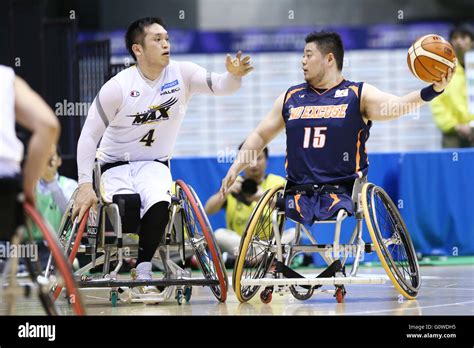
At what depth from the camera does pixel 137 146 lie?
6.98 metres

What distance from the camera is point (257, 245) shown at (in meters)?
6.79

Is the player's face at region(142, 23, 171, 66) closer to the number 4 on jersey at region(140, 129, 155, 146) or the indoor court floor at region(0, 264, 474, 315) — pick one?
the number 4 on jersey at region(140, 129, 155, 146)

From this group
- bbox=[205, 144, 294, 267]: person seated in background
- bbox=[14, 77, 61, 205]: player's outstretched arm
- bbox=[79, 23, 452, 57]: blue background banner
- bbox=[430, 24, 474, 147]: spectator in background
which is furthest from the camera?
bbox=[79, 23, 452, 57]: blue background banner

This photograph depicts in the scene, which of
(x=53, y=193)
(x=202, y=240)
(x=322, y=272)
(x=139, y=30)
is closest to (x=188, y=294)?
(x=202, y=240)

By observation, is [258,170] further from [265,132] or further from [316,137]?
[316,137]

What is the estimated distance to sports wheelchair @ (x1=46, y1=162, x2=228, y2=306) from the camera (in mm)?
6477

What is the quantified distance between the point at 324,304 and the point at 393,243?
561mm

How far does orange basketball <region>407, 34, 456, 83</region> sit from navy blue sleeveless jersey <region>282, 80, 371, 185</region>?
1.72 feet

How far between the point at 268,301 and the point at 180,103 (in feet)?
4.31

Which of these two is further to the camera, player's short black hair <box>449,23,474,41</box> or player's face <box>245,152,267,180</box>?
player's short black hair <box>449,23,474,41</box>

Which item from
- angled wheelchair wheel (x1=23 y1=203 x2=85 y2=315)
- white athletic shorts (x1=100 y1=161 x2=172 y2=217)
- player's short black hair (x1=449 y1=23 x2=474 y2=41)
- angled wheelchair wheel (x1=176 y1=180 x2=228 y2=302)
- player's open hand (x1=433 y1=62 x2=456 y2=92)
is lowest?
angled wheelchair wheel (x1=176 y1=180 x2=228 y2=302)

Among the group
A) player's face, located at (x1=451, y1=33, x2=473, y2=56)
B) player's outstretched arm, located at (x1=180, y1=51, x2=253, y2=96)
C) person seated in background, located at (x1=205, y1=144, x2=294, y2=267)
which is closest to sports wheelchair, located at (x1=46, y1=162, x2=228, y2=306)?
player's outstretched arm, located at (x1=180, y1=51, x2=253, y2=96)
